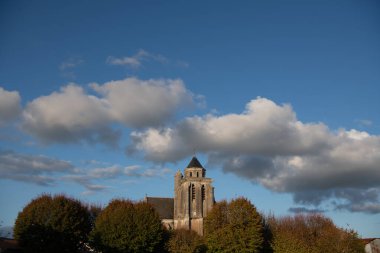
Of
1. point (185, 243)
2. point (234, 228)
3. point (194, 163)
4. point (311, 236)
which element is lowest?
point (185, 243)

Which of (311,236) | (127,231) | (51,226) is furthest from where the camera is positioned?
(311,236)

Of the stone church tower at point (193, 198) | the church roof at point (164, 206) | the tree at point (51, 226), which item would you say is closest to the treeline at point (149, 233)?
the tree at point (51, 226)

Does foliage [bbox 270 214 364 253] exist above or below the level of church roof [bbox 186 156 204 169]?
below

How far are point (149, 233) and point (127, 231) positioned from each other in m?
2.85

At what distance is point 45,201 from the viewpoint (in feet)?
171

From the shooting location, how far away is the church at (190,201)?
74312 millimetres

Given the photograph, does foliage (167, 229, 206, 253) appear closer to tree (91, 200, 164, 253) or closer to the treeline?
the treeline

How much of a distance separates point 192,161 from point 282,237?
95.5ft

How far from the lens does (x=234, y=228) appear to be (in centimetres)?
5400

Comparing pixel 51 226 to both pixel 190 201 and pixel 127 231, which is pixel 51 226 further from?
pixel 190 201

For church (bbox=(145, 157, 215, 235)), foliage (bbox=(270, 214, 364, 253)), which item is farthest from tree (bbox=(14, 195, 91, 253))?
foliage (bbox=(270, 214, 364, 253))

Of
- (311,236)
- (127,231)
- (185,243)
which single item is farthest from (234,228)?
(127,231)

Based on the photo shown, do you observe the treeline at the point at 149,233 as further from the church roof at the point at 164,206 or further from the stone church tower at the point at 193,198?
the church roof at the point at 164,206

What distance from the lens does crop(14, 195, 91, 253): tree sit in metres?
48.3
